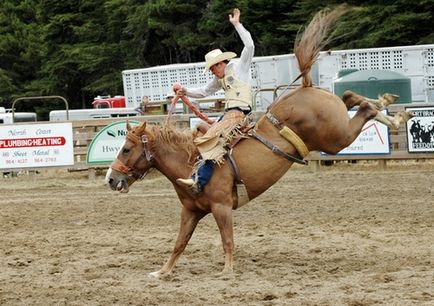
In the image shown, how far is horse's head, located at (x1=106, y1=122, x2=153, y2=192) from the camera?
27.5 ft

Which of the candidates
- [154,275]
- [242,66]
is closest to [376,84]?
[242,66]

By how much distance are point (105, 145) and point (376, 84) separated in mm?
6882

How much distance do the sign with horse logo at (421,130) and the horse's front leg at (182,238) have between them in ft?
30.7

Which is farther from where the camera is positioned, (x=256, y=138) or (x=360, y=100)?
(x=360, y=100)

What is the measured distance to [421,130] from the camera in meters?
17.0

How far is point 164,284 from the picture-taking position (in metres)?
7.69

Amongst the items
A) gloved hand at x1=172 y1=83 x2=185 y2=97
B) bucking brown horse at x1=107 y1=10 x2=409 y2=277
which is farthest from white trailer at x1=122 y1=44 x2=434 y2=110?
bucking brown horse at x1=107 y1=10 x2=409 y2=277

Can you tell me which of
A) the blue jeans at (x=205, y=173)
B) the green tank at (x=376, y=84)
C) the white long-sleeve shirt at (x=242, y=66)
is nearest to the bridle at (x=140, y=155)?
the blue jeans at (x=205, y=173)

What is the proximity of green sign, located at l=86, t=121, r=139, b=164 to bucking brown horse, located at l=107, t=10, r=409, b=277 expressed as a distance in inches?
380

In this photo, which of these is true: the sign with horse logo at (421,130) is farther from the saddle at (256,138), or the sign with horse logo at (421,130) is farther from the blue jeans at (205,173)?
the blue jeans at (205,173)

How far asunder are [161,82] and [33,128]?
30.2 ft

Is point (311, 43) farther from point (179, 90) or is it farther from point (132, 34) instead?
point (132, 34)

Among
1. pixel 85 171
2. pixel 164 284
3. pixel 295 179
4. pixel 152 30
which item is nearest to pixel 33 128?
pixel 85 171

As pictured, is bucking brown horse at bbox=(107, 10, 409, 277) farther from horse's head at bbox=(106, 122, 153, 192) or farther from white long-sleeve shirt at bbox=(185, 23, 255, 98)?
white long-sleeve shirt at bbox=(185, 23, 255, 98)
